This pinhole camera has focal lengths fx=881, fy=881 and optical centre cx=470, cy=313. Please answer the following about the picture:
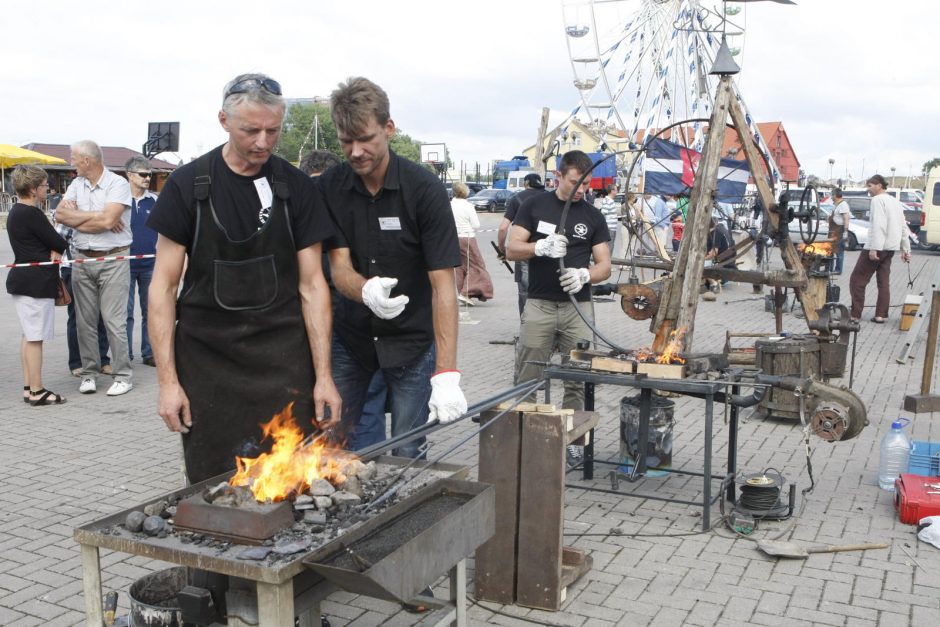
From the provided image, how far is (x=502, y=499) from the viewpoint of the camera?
11.4ft

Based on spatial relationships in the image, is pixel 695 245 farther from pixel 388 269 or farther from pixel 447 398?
pixel 447 398

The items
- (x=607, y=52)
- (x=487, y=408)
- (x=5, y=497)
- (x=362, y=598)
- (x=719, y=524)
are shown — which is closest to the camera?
(x=487, y=408)

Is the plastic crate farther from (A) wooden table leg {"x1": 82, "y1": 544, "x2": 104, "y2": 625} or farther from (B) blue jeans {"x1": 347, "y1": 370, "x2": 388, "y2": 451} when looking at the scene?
(A) wooden table leg {"x1": 82, "y1": 544, "x2": 104, "y2": 625}

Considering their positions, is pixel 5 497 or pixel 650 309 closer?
pixel 5 497

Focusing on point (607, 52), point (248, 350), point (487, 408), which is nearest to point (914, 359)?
point (487, 408)

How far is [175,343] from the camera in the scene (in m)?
2.82

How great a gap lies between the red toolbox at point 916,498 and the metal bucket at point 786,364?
6.20 ft

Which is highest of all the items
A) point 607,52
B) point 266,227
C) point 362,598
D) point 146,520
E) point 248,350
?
point 607,52

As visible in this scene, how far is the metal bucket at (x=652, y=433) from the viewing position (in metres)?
5.02

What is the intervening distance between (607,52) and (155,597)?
2460 cm

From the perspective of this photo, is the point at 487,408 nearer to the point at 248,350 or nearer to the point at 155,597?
the point at 248,350

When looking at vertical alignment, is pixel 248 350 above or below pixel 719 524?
above

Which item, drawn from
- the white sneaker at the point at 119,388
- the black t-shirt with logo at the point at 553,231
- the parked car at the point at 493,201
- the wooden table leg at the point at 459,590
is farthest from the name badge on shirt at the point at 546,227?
the parked car at the point at 493,201

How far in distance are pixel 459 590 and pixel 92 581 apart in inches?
43.2
